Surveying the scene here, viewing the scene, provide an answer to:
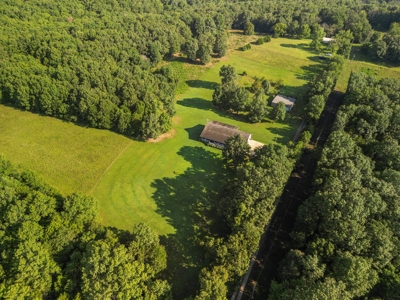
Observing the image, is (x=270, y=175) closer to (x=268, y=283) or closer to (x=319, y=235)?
(x=319, y=235)

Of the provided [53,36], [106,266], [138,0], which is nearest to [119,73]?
[53,36]

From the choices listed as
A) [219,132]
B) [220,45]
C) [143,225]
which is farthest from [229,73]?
[143,225]

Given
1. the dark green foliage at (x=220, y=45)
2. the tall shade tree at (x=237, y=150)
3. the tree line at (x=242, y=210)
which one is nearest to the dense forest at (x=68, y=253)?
the tree line at (x=242, y=210)

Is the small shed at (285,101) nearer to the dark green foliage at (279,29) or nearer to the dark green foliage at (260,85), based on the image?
the dark green foliage at (260,85)

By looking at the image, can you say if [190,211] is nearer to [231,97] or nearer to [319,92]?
[231,97]

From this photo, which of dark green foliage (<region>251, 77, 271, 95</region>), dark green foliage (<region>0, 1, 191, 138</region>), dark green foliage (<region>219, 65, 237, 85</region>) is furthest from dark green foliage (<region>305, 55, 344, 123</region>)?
dark green foliage (<region>0, 1, 191, 138</region>)

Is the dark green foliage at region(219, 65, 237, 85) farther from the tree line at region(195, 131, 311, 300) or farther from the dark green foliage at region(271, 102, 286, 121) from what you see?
the tree line at region(195, 131, 311, 300)
